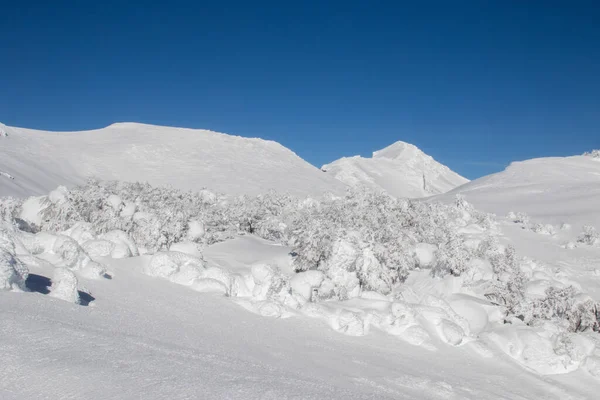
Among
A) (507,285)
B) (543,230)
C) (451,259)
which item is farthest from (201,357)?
(543,230)

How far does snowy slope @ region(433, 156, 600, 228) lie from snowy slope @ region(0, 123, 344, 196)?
22361 mm

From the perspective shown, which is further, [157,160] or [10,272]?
[157,160]

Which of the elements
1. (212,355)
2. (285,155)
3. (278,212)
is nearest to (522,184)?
(285,155)

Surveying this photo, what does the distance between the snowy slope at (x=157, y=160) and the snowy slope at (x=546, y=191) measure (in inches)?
880

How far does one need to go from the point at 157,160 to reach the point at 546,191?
2110 inches

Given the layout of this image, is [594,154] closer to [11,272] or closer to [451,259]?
[451,259]

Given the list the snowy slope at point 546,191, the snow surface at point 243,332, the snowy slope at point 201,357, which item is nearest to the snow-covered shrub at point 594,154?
the snowy slope at point 546,191

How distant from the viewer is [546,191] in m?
61.7

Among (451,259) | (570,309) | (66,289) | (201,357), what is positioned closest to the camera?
(201,357)

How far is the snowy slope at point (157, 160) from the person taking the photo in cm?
5244

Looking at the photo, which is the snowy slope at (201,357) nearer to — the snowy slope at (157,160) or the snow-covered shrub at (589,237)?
the snow-covered shrub at (589,237)

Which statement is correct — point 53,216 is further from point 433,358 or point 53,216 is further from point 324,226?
point 433,358

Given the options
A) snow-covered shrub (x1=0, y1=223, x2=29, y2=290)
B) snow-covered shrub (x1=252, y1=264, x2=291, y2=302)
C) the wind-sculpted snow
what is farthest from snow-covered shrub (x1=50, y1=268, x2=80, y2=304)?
snow-covered shrub (x1=252, y1=264, x2=291, y2=302)

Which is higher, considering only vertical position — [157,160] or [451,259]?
[157,160]
